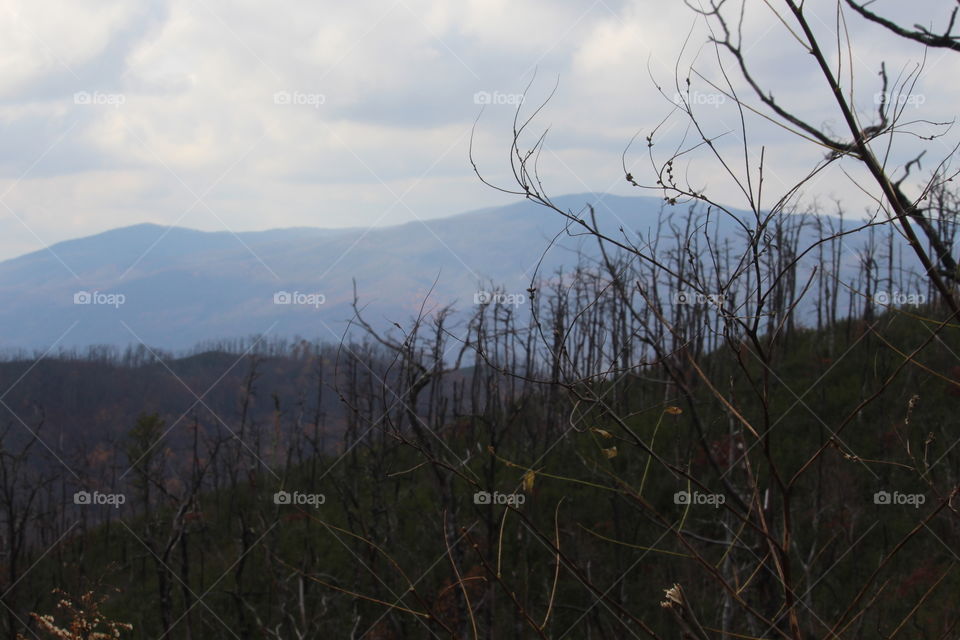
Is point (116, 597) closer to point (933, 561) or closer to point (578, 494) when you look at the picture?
point (578, 494)

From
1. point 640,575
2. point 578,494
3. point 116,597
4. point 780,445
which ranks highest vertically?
point 780,445

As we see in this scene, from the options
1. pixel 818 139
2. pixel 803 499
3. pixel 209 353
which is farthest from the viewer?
pixel 209 353

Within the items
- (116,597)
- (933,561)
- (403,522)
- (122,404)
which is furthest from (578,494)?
(122,404)

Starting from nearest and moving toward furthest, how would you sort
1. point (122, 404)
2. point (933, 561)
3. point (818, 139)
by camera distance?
point (818, 139) → point (933, 561) → point (122, 404)

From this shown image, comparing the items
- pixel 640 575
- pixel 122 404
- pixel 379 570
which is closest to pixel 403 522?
pixel 379 570

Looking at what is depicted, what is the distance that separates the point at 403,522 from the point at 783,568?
28786mm

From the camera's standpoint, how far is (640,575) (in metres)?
24.5

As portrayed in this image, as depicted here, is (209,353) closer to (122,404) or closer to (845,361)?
(122,404)

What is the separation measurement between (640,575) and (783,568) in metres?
24.6

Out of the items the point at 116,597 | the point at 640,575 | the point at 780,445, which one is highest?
the point at 780,445

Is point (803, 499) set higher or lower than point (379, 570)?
higher

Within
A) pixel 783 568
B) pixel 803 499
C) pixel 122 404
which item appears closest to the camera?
pixel 783 568

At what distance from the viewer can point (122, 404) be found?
97250 millimetres

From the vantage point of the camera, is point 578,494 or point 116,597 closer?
point 578,494
